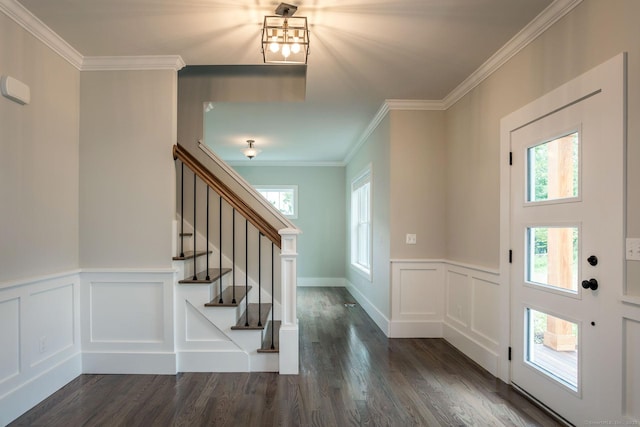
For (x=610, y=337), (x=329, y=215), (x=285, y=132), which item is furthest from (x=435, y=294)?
(x=329, y=215)

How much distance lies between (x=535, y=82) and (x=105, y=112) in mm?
3285

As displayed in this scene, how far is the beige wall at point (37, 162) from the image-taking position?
2.28 metres

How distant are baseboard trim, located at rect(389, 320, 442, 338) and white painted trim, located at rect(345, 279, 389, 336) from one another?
10 centimetres

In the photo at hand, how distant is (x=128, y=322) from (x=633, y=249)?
11.0ft

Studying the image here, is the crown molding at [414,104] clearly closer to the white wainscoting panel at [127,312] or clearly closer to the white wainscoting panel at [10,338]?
the white wainscoting panel at [127,312]

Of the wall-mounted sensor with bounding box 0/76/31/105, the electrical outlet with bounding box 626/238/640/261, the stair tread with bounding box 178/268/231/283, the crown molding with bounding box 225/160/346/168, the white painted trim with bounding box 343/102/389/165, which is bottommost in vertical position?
the stair tread with bounding box 178/268/231/283

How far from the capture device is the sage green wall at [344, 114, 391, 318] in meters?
4.22

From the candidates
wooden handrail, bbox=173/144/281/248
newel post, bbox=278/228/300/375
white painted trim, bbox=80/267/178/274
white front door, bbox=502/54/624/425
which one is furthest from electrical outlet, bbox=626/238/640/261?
white painted trim, bbox=80/267/178/274

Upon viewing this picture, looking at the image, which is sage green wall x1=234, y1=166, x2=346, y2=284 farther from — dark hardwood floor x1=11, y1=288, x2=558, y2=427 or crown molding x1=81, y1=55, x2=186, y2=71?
crown molding x1=81, y1=55, x2=186, y2=71

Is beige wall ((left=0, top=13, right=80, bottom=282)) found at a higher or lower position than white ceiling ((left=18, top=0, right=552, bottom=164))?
lower

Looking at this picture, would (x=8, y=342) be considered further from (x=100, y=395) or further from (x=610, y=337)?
(x=610, y=337)

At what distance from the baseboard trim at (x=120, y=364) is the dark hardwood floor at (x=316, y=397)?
6 cm

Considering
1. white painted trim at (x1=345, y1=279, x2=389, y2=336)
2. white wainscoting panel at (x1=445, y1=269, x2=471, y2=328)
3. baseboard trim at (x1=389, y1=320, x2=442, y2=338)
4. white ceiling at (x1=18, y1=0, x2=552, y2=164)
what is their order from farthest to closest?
1. white painted trim at (x1=345, y1=279, x2=389, y2=336)
2. baseboard trim at (x1=389, y1=320, x2=442, y2=338)
3. white wainscoting panel at (x1=445, y1=269, x2=471, y2=328)
4. white ceiling at (x1=18, y1=0, x2=552, y2=164)

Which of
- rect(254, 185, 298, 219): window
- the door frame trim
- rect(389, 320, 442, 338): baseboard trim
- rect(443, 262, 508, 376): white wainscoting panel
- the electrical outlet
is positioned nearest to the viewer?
the electrical outlet
